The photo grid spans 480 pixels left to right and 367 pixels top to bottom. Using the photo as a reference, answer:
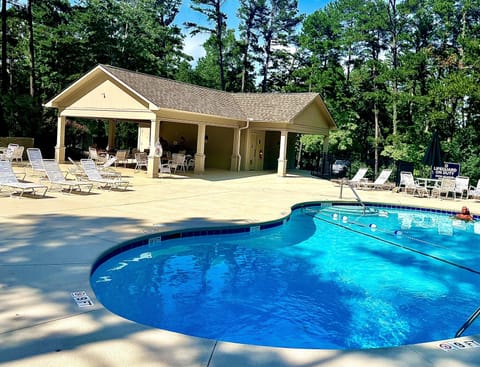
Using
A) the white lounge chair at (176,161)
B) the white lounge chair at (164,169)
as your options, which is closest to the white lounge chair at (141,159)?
A: the white lounge chair at (164,169)

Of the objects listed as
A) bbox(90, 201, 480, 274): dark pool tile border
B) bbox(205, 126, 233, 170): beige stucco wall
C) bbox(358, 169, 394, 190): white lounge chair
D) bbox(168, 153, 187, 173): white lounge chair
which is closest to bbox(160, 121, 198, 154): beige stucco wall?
bbox(205, 126, 233, 170): beige stucco wall

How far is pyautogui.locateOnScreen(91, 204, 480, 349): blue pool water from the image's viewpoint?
5.73 m

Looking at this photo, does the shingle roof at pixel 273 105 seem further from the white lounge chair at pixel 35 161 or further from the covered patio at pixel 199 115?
the white lounge chair at pixel 35 161

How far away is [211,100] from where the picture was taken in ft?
78.1

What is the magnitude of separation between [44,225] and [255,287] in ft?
13.4

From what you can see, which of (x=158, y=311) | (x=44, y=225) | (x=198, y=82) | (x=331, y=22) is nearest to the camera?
(x=158, y=311)

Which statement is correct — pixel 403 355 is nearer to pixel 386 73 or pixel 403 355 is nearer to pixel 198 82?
pixel 386 73

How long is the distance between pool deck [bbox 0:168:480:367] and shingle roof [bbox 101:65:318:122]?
8.20 metres

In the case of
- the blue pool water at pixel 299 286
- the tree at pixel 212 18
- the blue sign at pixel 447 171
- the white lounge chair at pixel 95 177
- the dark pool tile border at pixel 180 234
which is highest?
the tree at pixel 212 18

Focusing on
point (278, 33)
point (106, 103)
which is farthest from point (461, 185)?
point (278, 33)

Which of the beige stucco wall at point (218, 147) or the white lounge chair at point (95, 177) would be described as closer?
the white lounge chair at point (95, 177)

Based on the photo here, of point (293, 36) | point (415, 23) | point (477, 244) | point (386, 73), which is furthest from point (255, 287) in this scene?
point (293, 36)

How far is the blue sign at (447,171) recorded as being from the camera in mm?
18406

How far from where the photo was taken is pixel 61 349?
359cm
